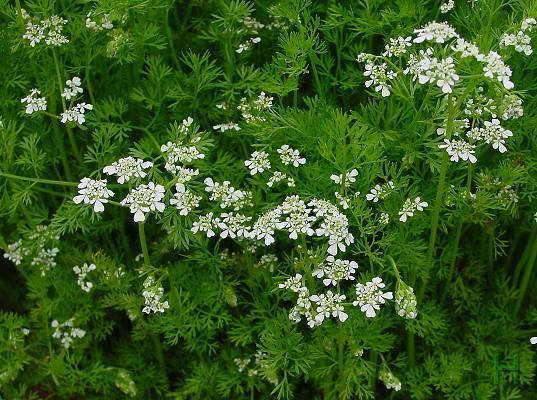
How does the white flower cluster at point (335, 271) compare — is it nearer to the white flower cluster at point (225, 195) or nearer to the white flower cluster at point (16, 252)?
the white flower cluster at point (225, 195)

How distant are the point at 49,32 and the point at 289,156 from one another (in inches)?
52.2

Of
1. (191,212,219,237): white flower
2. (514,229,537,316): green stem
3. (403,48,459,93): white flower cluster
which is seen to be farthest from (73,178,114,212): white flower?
(514,229,537,316): green stem

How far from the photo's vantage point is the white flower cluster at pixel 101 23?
3372mm

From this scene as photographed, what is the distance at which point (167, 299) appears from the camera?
3.57 metres

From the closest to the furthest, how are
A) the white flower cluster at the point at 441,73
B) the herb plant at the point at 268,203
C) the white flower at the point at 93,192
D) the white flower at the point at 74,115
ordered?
1. the white flower cluster at the point at 441,73
2. the white flower at the point at 93,192
3. the herb plant at the point at 268,203
4. the white flower at the point at 74,115

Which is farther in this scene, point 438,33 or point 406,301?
point 406,301

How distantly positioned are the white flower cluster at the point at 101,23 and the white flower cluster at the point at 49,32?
0.12 metres

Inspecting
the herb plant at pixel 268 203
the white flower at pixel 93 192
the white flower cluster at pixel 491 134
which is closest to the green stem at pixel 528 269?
the herb plant at pixel 268 203

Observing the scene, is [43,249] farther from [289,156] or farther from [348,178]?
[348,178]

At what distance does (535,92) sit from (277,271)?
5.55ft

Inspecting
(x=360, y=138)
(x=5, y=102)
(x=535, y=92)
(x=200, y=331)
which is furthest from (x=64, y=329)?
(x=535, y=92)

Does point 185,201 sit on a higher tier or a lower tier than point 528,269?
higher

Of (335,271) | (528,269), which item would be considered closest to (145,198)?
(335,271)

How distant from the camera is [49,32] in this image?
3338mm
